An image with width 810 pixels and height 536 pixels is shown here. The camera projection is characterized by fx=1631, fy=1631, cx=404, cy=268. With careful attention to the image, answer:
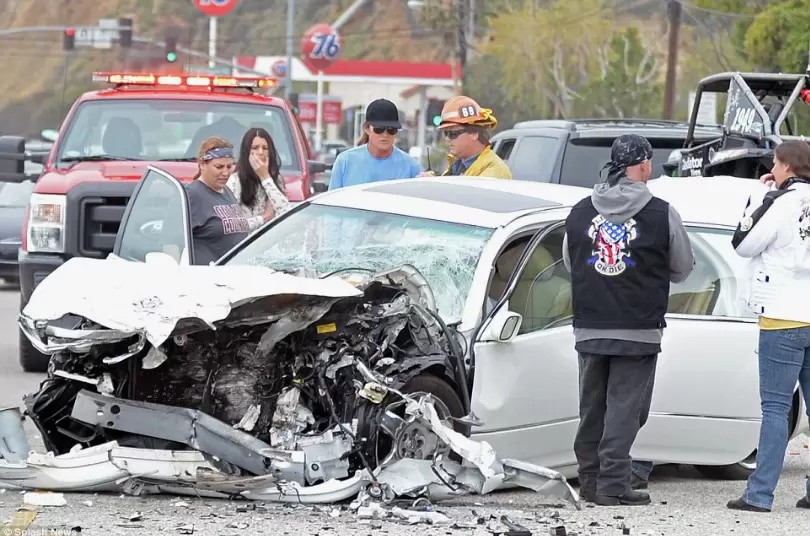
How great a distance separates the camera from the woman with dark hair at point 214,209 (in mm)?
9227

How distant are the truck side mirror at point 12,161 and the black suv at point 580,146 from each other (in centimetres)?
402

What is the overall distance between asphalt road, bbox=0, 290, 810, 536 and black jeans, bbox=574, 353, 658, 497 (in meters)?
0.19

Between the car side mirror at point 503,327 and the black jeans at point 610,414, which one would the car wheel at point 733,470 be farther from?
the car side mirror at point 503,327

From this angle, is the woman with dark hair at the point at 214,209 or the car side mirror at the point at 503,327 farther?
the woman with dark hair at the point at 214,209

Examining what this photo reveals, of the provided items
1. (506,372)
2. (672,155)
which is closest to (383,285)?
(506,372)

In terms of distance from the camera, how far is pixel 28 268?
11617mm

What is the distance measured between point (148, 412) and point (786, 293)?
9.57 feet

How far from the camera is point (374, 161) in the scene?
10.2m

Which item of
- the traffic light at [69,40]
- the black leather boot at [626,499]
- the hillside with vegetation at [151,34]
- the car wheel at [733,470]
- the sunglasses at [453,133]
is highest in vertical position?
the sunglasses at [453,133]

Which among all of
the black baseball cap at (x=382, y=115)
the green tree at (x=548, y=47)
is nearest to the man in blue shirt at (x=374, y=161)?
the black baseball cap at (x=382, y=115)

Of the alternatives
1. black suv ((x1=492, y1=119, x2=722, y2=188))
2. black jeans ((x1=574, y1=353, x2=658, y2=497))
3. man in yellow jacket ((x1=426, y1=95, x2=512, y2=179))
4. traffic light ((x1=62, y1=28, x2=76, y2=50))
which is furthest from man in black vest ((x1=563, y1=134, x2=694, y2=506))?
traffic light ((x1=62, y1=28, x2=76, y2=50))

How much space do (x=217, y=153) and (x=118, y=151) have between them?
305 cm

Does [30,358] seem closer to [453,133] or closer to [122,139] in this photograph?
[122,139]

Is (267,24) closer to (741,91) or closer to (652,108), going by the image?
(652,108)
